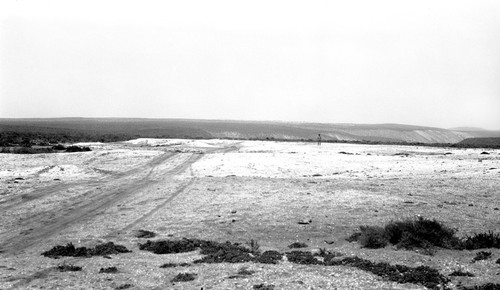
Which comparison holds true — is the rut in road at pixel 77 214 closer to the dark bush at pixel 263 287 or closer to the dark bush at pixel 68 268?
the dark bush at pixel 68 268

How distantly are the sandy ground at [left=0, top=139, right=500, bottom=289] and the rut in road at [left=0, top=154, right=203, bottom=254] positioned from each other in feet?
0.15

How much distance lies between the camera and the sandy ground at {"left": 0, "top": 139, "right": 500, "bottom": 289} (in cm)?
874

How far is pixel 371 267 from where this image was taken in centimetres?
915

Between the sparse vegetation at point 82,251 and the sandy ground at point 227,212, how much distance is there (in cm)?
27

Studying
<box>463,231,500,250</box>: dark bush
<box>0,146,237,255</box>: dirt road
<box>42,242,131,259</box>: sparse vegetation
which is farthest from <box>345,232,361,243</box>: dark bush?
<box>0,146,237,255</box>: dirt road

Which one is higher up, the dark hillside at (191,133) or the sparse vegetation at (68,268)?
the dark hillside at (191,133)

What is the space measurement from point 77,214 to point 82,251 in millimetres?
4307

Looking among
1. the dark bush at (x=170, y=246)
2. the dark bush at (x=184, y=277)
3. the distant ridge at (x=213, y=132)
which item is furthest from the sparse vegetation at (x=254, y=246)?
the distant ridge at (x=213, y=132)

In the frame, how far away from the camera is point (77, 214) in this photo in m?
14.3

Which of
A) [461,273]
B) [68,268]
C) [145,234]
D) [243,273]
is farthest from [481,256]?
[68,268]

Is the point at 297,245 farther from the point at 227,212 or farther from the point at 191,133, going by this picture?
the point at 191,133

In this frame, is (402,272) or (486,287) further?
(402,272)

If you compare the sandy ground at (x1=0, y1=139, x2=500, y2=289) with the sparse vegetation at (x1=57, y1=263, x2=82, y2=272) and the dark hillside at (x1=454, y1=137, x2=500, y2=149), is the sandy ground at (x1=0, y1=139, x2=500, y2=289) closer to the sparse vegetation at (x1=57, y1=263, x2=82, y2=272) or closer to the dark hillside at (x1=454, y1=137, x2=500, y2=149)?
the sparse vegetation at (x1=57, y1=263, x2=82, y2=272)

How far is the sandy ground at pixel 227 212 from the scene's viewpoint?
874 cm
